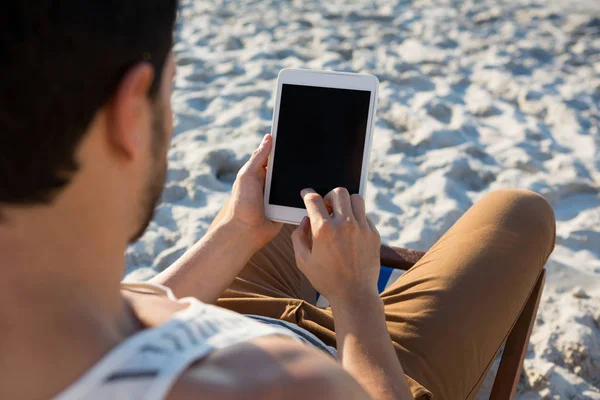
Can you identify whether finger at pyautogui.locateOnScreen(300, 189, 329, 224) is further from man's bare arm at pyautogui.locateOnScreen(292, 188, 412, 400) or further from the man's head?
the man's head

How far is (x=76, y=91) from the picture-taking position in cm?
55

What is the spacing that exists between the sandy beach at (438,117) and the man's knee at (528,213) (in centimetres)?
48

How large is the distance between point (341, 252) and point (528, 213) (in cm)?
63

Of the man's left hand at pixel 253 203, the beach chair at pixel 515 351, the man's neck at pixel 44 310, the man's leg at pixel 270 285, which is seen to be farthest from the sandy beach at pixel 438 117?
the man's neck at pixel 44 310

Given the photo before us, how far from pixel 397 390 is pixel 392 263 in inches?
34.1

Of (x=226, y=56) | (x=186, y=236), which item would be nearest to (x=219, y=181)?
(x=186, y=236)

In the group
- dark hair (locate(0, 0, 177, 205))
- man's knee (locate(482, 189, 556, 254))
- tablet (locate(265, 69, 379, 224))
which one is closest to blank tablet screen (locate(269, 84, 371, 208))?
tablet (locate(265, 69, 379, 224))

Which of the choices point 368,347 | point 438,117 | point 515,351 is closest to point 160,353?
point 368,347

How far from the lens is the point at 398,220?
2357mm

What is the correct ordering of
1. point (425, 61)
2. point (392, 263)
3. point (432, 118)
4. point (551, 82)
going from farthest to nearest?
1. point (425, 61)
2. point (551, 82)
3. point (432, 118)
4. point (392, 263)

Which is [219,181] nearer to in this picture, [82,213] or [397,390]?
[397,390]

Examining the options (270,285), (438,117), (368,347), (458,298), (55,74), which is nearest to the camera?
(55,74)

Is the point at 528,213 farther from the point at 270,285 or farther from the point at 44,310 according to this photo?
the point at 44,310

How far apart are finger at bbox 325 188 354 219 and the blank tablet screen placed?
0.16 m
